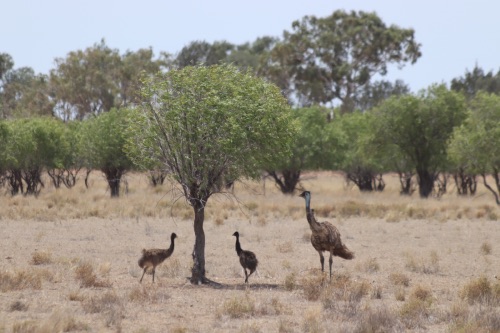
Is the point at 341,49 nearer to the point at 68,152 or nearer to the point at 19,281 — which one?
the point at 68,152

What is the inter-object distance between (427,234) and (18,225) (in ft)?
49.0

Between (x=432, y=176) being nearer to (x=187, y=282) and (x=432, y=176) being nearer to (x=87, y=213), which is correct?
(x=87, y=213)

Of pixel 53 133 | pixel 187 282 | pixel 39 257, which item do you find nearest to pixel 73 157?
pixel 53 133

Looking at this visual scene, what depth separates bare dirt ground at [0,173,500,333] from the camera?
13.0 meters

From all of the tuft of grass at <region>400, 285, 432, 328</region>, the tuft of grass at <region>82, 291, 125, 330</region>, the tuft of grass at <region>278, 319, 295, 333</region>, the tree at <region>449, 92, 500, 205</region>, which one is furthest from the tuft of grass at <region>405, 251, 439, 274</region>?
the tree at <region>449, 92, 500, 205</region>

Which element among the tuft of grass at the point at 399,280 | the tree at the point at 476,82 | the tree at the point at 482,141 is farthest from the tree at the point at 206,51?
the tuft of grass at the point at 399,280

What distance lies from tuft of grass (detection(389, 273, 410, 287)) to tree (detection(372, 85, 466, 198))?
29.4m

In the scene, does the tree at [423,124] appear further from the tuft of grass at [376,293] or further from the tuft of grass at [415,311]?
the tuft of grass at [415,311]

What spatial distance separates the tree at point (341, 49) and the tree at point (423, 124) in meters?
35.2

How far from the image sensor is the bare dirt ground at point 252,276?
1298cm

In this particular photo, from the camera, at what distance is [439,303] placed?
49.9 ft

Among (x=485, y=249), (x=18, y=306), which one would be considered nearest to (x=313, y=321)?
(x=18, y=306)

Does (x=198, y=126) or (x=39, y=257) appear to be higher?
(x=198, y=126)

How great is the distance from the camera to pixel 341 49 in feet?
276
